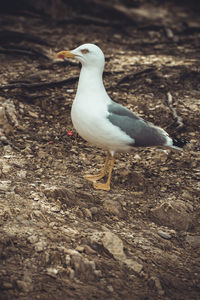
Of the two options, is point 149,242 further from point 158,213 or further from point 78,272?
point 78,272

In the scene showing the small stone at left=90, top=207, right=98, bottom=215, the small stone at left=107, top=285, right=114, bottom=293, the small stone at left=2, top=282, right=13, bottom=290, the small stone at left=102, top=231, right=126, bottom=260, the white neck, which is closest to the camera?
the small stone at left=2, top=282, right=13, bottom=290

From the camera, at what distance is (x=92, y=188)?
4.34 m

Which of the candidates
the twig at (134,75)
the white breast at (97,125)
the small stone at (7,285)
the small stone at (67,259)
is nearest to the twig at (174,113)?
the twig at (134,75)

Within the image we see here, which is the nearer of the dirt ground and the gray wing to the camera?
the dirt ground

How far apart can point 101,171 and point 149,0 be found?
7.84 meters

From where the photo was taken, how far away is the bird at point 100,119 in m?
4.04

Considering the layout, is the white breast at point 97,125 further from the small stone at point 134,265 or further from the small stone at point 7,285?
the small stone at point 7,285

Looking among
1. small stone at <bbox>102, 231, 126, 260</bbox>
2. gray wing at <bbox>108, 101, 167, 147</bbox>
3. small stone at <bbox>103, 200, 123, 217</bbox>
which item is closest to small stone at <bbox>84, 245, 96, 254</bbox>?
small stone at <bbox>102, 231, 126, 260</bbox>

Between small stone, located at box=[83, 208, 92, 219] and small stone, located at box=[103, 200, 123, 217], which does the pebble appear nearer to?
small stone, located at box=[83, 208, 92, 219]

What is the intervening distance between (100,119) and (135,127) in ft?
1.47

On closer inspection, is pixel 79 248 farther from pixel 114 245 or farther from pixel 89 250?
pixel 114 245

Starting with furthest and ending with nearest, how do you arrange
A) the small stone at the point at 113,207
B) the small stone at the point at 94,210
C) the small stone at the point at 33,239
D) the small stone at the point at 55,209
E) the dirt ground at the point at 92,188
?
the small stone at the point at 113,207 → the small stone at the point at 94,210 → the small stone at the point at 55,209 → the small stone at the point at 33,239 → the dirt ground at the point at 92,188

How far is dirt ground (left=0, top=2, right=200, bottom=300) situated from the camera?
3.14m

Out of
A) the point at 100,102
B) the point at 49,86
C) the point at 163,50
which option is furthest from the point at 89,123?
the point at 163,50
